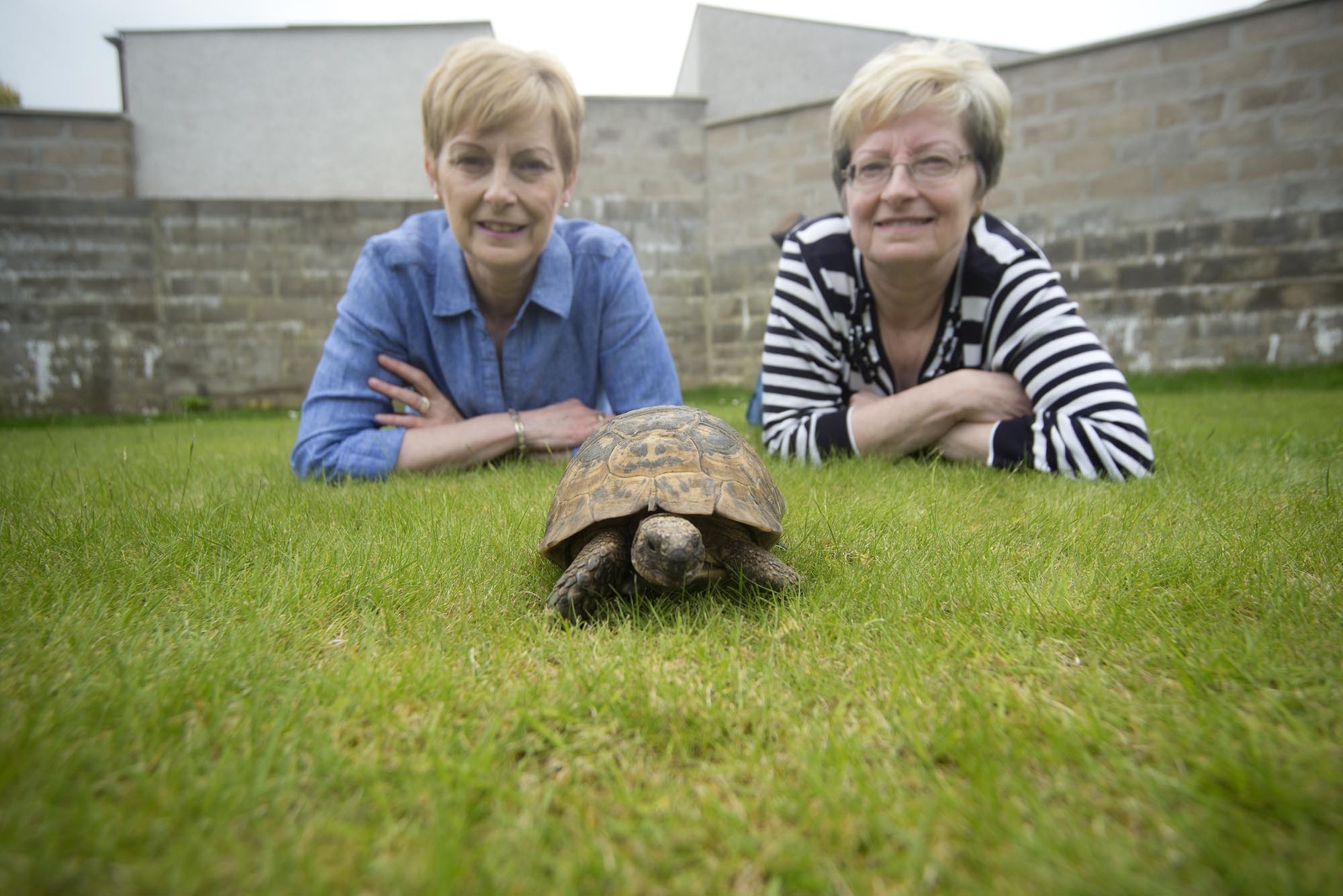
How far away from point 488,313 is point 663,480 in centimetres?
223

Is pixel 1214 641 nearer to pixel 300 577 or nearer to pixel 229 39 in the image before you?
pixel 300 577

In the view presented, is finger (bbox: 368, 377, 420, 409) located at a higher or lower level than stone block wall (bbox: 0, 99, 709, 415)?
lower

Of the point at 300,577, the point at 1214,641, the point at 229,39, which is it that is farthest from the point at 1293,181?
the point at 229,39

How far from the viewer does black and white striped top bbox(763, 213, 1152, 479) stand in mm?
2943

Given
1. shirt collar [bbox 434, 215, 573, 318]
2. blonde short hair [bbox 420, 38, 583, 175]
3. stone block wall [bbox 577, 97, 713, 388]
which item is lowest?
shirt collar [bbox 434, 215, 573, 318]

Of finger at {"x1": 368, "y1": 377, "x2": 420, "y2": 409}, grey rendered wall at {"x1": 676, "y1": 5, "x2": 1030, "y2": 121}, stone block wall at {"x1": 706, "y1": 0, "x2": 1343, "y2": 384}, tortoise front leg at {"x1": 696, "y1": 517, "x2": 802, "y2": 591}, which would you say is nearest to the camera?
tortoise front leg at {"x1": 696, "y1": 517, "x2": 802, "y2": 591}

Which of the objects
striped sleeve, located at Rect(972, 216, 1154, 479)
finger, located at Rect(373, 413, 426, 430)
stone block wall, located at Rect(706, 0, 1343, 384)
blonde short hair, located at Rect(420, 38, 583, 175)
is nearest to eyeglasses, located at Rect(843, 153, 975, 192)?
striped sleeve, located at Rect(972, 216, 1154, 479)

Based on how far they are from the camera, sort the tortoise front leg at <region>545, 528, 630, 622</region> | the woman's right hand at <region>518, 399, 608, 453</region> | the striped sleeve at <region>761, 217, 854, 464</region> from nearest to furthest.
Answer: the tortoise front leg at <region>545, 528, 630, 622</region>, the woman's right hand at <region>518, 399, 608, 453</region>, the striped sleeve at <region>761, 217, 854, 464</region>

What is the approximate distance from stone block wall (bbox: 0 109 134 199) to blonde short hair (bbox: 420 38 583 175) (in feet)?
31.5

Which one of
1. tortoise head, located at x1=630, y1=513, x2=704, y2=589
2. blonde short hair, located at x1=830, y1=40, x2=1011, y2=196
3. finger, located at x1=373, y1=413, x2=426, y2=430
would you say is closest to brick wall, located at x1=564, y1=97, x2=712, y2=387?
finger, located at x1=373, y1=413, x2=426, y2=430

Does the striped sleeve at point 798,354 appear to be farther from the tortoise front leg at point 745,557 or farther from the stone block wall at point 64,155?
the stone block wall at point 64,155

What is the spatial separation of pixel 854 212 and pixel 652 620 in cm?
234

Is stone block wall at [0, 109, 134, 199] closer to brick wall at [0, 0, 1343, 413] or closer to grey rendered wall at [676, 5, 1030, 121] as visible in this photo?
brick wall at [0, 0, 1343, 413]

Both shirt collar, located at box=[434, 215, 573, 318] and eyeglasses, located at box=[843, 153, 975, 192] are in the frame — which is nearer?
eyeglasses, located at box=[843, 153, 975, 192]
